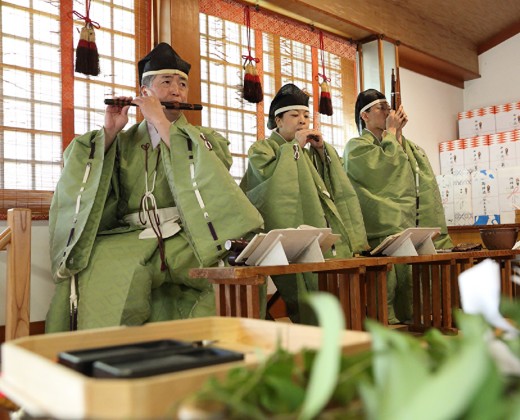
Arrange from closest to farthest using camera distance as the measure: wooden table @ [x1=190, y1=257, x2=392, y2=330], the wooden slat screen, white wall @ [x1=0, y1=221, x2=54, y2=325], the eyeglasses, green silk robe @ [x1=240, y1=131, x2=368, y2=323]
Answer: wooden table @ [x1=190, y1=257, x2=392, y2=330], white wall @ [x1=0, y1=221, x2=54, y2=325], the wooden slat screen, green silk robe @ [x1=240, y1=131, x2=368, y2=323], the eyeglasses

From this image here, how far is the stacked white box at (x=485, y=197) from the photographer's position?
6.06 m

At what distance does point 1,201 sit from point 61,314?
796mm

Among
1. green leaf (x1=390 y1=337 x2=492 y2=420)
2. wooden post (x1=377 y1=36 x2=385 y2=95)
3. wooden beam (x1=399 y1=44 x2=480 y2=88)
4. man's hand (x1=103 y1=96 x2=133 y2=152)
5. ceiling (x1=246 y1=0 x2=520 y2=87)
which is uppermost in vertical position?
ceiling (x1=246 y1=0 x2=520 y2=87)

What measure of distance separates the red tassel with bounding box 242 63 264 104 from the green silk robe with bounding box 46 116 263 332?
1382mm

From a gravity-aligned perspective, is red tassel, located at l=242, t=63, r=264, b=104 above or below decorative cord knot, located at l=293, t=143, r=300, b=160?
above

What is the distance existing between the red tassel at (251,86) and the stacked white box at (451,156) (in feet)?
10.2

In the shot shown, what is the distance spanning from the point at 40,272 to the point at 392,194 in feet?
8.20

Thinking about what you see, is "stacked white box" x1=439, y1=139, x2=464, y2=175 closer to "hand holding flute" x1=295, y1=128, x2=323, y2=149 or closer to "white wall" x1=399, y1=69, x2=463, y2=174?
"white wall" x1=399, y1=69, x2=463, y2=174

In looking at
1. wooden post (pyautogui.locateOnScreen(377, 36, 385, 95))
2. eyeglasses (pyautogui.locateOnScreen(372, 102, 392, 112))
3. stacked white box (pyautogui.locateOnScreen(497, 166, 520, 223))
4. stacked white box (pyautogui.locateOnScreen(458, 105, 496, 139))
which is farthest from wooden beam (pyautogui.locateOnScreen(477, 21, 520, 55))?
eyeglasses (pyautogui.locateOnScreen(372, 102, 392, 112))

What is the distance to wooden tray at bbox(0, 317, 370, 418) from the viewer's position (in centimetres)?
50

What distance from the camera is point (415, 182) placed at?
14.8 ft

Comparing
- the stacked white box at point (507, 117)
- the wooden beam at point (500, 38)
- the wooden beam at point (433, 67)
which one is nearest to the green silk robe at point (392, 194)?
the wooden beam at point (433, 67)

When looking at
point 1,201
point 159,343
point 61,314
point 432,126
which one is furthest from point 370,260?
point 432,126

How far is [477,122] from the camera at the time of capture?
22.6 feet
